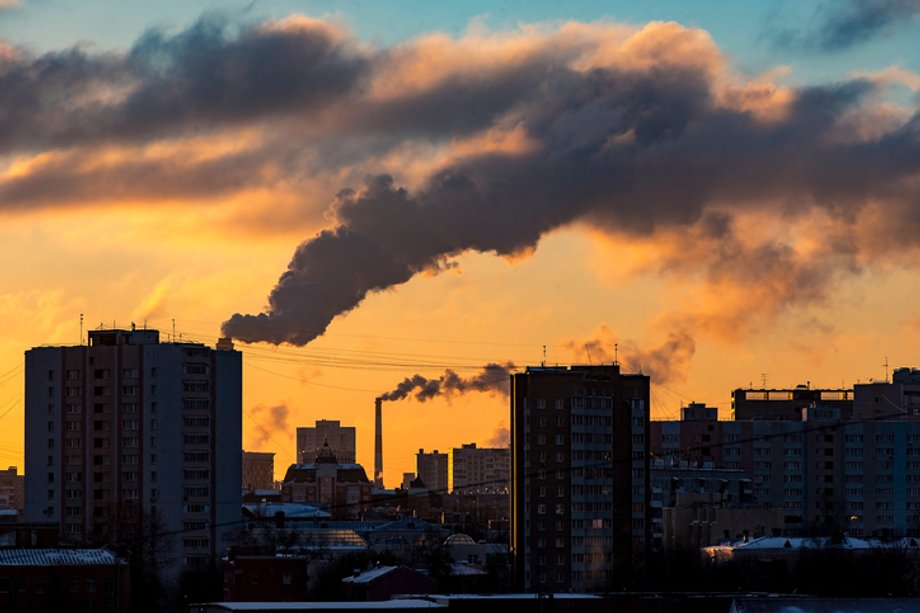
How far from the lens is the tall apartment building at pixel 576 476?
132 m

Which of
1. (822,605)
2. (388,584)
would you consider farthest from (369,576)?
(822,605)

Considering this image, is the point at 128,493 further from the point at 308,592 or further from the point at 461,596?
the point at 461,596

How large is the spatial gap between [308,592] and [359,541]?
40.5 metres

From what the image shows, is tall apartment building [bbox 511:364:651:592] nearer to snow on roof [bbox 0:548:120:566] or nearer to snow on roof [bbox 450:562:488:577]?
snow on roof [bbox 450:562:488:577]

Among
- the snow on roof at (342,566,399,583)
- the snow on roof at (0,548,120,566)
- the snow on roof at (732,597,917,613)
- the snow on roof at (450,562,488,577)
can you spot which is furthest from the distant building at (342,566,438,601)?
the snow on roof at (732,597,917,613)

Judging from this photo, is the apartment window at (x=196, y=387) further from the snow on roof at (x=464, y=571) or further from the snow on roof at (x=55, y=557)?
the snow on roof at (x=55, y=557)

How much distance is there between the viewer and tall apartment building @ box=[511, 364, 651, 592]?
131750 millimetres

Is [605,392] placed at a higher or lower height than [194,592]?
higher

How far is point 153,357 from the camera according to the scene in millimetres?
134625

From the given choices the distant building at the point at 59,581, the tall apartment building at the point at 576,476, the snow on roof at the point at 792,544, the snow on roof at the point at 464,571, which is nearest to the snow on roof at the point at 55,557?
the distant building at the point at 59,581

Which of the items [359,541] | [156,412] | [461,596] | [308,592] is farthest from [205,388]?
[461,596]

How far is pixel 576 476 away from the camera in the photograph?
13388 cm

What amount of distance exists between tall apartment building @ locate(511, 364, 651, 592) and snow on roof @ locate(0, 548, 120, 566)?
37.8 metres

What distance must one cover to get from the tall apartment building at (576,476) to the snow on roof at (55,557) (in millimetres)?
37773
